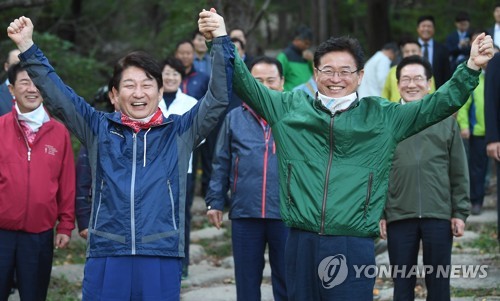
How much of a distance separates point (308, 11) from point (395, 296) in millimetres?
26631

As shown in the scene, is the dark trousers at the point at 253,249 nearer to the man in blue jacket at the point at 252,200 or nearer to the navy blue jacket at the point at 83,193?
the man in blue jacket at the point at 252,200

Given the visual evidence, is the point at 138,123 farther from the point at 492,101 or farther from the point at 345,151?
the point at 492,101

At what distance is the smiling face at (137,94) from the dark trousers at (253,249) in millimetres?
2281

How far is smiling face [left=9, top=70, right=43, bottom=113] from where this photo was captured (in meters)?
7.03

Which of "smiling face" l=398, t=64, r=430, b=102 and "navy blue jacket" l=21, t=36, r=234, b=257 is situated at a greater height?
"smiling face" l=398, t=64, r=430, b=102

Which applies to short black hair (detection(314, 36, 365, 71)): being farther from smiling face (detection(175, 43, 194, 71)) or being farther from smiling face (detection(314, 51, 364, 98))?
smiling face (detection(175, 43, 194, 71))

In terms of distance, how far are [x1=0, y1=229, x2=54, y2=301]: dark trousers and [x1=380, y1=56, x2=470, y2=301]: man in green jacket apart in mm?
2774

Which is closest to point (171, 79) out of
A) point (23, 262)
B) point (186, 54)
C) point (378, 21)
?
point (186, 54)

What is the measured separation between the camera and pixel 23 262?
6.83 meters

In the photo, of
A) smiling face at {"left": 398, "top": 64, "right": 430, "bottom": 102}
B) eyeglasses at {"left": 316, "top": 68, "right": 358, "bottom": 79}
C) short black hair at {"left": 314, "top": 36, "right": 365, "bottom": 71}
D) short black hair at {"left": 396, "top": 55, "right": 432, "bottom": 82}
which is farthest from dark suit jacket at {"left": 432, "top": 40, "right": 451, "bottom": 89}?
eyeglasses at {"left": 316, "top": 68, "right": 358, "bottom": 79}

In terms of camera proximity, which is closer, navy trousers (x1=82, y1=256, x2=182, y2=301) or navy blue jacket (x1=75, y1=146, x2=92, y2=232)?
navy trousers (x1=82, y1=256, x2=182, y2=301)

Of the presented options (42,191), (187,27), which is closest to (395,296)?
(42,191)

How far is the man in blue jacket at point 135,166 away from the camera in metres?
5.19

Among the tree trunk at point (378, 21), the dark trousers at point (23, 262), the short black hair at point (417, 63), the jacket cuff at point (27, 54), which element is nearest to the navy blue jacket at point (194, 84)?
the short black hair at point (417, 63)
